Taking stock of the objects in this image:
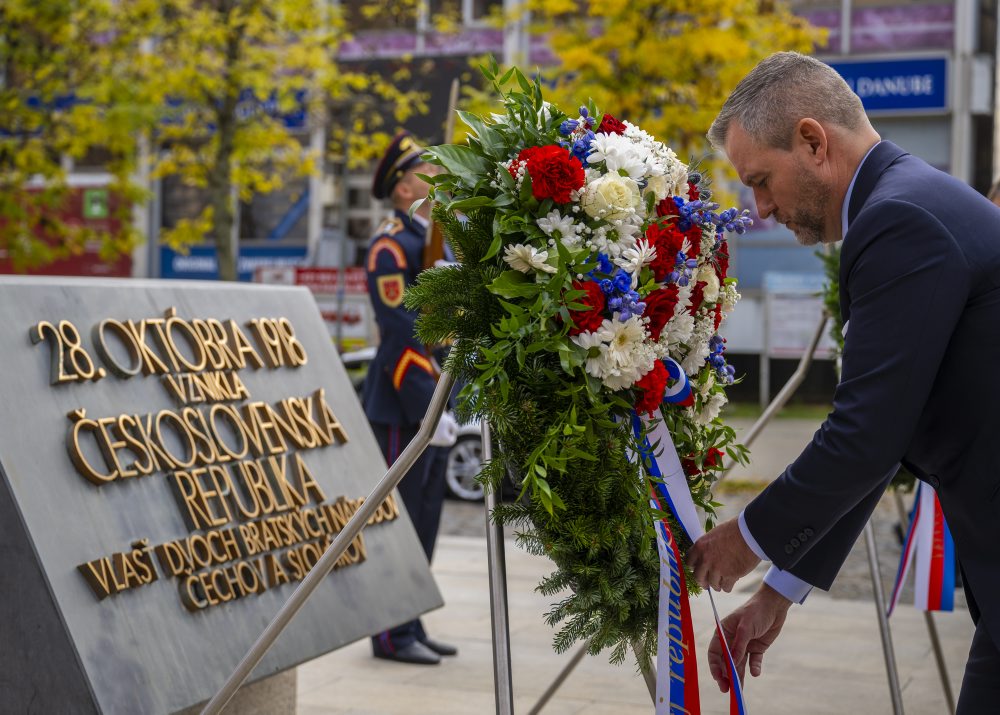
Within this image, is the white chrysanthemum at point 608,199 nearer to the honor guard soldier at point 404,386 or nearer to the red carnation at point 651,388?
the red carnation at point 651,388

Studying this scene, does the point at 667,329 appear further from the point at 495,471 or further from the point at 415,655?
the point at 415,655

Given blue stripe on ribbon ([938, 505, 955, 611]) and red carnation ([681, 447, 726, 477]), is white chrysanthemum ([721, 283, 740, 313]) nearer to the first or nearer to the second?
red carnation ([681, 447, 726, 477])

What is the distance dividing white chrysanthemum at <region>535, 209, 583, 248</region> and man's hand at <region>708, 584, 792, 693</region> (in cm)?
83

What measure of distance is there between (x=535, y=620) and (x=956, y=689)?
2.13 m

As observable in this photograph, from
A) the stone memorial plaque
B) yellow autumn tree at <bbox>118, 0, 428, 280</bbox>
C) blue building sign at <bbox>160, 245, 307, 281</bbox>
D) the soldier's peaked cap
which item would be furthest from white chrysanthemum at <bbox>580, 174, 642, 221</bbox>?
blue building sign at <bbox>160, 245, 307, 281</bbox>

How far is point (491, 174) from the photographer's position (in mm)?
2721

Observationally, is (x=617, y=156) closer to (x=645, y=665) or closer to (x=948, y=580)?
(x=645, y=665)

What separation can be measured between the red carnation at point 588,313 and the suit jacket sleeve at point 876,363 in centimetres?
46

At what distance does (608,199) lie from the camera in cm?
260

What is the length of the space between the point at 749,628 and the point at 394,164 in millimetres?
3786

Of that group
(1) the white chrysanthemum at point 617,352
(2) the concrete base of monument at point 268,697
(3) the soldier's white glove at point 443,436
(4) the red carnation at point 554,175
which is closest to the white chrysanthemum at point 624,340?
(1) the white chrysanthemum at point 617,352

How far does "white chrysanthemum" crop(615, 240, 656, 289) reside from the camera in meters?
2.61

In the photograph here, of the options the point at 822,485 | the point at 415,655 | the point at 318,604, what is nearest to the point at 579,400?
the point at 822,485

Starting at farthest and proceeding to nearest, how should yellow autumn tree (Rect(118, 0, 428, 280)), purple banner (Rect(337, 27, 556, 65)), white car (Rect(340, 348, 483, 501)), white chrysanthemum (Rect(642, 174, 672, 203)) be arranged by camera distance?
purple banner (Rect(337, 27, 556, 65)) < yellow autumn tree (Rect(118, 0, 428, 280)) < white car (Rect(340, 348, 483, 501)) < white chrysanthemum (Rect(642, 174, 672, 203))
